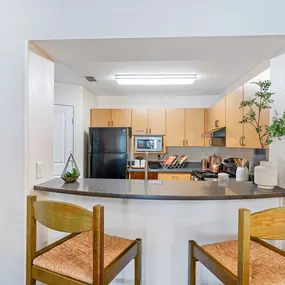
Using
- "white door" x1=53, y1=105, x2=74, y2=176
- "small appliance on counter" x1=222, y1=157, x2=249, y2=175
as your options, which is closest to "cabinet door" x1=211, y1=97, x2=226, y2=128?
"small appliance on counter" x1=222, y1=157, x2=249, y2=175

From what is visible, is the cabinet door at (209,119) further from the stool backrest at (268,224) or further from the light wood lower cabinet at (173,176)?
the stool backrest at (268,224)

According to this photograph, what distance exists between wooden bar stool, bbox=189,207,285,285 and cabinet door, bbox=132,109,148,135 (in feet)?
10.3

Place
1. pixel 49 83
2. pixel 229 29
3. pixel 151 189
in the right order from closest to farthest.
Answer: pixel 229 29 < pixel 151 189 < pixel 49 83

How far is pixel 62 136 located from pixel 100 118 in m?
0.89

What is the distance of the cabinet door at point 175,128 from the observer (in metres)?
4.45

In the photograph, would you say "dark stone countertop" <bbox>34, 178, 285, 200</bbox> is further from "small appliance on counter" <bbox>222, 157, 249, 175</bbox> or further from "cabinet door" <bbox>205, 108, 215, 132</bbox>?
"cabinet door" <bbox>205, 108, 215, 132</bbox>

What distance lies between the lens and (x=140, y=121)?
14.7 ft

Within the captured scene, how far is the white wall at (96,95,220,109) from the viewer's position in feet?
15.6

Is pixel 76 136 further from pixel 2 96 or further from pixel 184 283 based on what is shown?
pixel 184 283

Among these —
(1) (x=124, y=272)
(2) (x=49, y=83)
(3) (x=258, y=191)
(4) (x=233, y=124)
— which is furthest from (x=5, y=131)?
(4) (x=233, y=124)

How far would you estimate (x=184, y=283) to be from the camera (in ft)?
5.71

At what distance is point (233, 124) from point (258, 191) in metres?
1.47

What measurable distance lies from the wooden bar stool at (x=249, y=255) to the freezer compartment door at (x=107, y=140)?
2686 millimetres

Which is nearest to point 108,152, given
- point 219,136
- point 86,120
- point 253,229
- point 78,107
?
point 86,120
